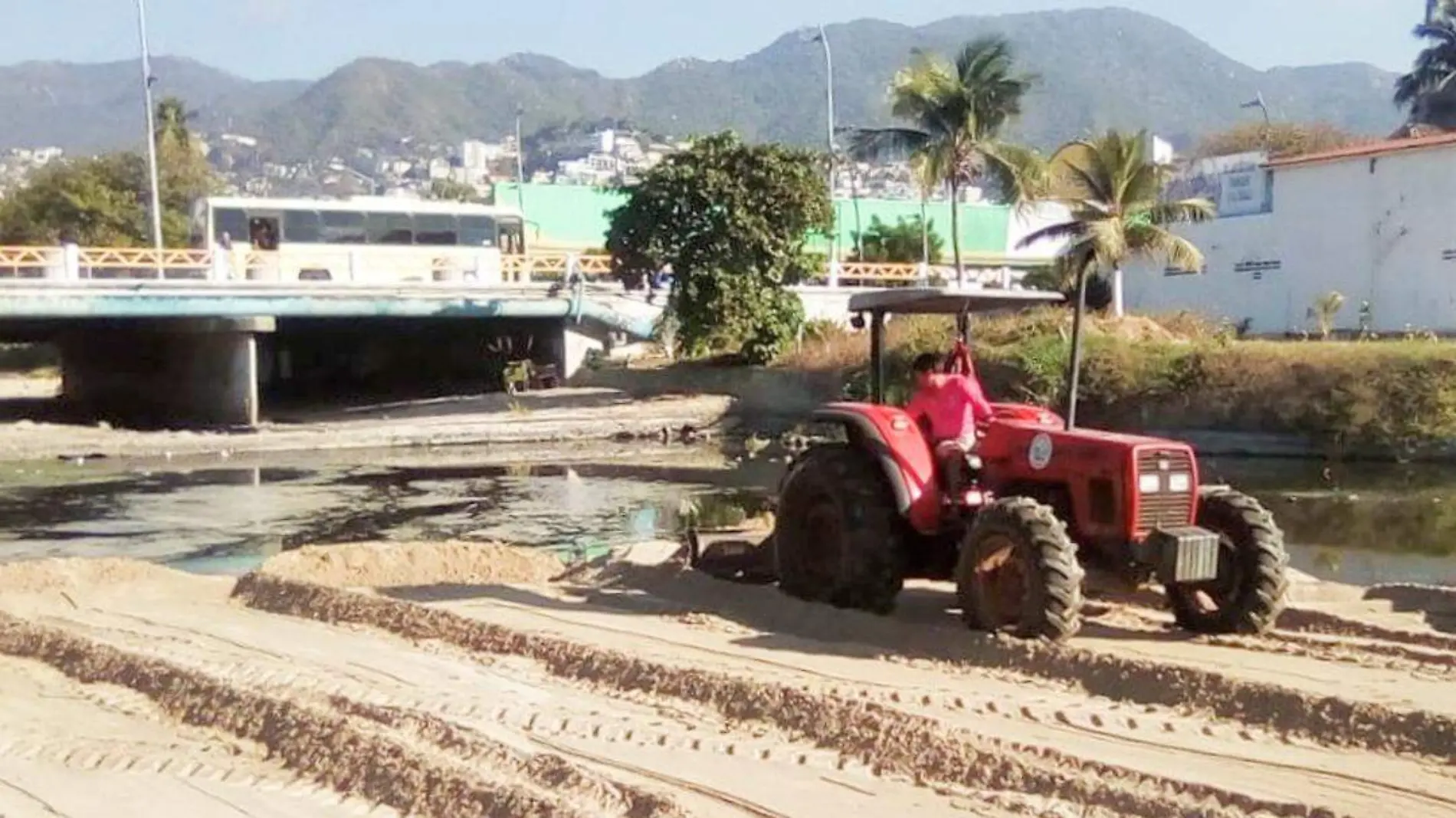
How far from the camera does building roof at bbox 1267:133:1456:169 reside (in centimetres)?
3569

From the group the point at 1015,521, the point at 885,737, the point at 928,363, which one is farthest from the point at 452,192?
the point at 885,737

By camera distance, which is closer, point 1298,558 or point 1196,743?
point 1196,743

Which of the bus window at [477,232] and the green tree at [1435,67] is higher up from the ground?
the green tree at [1435,67]

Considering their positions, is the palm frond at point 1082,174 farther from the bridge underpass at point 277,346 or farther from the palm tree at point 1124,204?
the bridge underpass at point 277,346

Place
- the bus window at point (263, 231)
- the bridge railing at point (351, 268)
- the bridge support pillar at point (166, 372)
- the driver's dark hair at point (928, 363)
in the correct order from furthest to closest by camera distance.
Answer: the bus window at point (263, 231) < the bridge support pillar at point (166, 372) < the bridge railing at point (351, 268) < the driver's dark hair at point (928, 363)

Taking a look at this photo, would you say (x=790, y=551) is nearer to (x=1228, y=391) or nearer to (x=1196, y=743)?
(x=1196, y=743)

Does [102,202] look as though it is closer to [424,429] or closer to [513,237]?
[513,237]

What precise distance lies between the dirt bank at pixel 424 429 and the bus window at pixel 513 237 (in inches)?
407

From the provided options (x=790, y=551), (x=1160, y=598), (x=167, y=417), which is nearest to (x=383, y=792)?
(x=790, y=551)

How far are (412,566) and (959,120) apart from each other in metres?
28.3

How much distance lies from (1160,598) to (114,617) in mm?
7125

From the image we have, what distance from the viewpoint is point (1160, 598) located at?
1082 cm

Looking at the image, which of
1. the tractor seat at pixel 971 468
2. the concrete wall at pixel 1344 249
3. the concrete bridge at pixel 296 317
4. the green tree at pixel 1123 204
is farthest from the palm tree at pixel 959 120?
the tractor seat at pixel 971 468

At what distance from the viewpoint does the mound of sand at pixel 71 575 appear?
44.2ft
